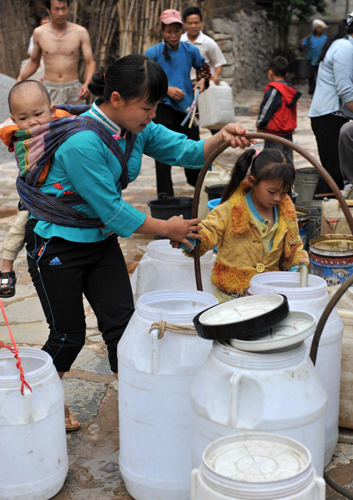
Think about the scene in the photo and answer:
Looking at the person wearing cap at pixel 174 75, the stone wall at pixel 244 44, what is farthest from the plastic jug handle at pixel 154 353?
the stone wall at pixel 244 44

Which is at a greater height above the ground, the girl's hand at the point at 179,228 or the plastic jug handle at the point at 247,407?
the girl's hand at the point at 179,228

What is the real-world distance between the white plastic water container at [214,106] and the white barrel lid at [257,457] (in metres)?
5.22

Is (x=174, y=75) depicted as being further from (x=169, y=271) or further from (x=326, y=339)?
(x=326, y=339)

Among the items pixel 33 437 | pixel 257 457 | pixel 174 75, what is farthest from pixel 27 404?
pixel 174 75

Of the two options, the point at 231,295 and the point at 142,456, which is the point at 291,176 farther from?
the point at 142,456

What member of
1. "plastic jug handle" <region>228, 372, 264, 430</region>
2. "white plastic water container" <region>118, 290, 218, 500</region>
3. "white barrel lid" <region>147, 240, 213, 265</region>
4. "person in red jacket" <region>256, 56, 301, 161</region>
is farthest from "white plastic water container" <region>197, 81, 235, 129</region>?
"plastic jug handle" <region>228, 372, 264, 430</region>

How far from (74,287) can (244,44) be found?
607 inches

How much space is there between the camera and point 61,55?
276 inches

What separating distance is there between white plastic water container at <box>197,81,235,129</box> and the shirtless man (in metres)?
1.30

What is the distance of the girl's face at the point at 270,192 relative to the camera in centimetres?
301

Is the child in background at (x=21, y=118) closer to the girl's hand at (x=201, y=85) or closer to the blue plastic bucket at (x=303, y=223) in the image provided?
the blue plastic bucket at (x=303, y=223)

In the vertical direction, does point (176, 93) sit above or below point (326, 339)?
above

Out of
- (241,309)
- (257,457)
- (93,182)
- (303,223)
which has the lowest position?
(303,223)

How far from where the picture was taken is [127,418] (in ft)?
7.39
